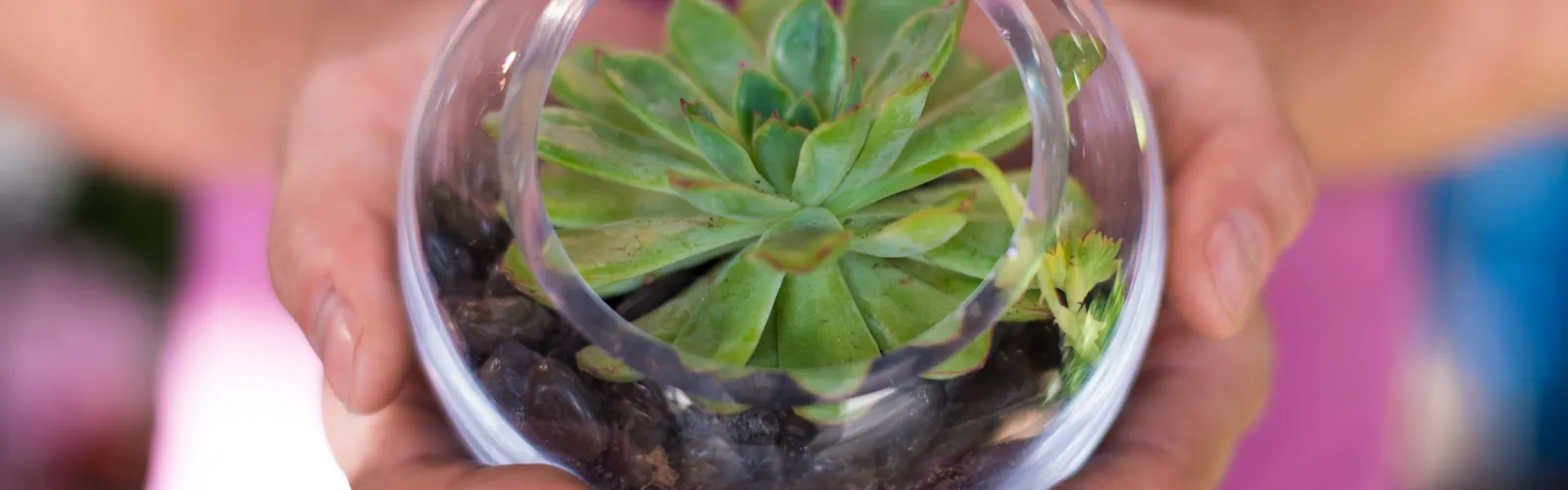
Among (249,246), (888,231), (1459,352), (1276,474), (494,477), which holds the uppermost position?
(888,231)

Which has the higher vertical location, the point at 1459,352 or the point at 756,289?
the point at 756,289

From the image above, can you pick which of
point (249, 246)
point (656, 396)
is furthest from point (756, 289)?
point (249, 246)

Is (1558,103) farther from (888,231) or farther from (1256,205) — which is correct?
(888,231)

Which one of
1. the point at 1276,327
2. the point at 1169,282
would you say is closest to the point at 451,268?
the point at 1169,282

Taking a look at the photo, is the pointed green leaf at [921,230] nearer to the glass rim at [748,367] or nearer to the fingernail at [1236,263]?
the glass rim at [748,367]

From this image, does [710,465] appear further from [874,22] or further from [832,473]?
[874,22]

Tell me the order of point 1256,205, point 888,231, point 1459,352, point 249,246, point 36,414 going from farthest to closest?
1. point 1459,352
2. point 249,246
3. point 36,414
4. point 1256,205
5. point 888,231
